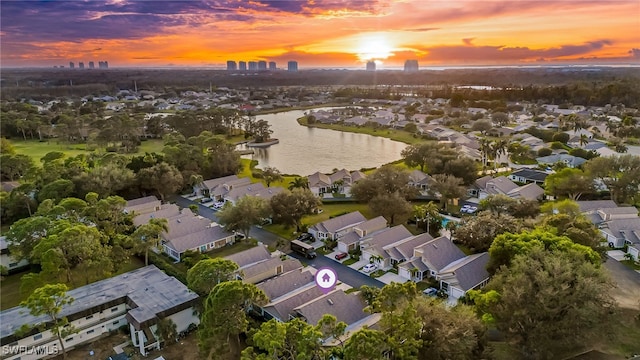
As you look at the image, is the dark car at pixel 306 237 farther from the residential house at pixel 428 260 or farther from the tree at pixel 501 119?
the tree at pixel 501 119

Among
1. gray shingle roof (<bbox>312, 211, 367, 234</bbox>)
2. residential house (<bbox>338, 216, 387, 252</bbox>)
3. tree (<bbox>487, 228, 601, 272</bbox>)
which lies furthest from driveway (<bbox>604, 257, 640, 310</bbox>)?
gray shingle roof (<bbox>312, 211, 367, 234</bbox>)

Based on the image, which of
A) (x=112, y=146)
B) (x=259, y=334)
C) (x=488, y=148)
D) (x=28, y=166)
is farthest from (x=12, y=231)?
(x=488, y=148)

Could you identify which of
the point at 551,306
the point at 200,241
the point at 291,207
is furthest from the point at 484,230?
the point at 200,241

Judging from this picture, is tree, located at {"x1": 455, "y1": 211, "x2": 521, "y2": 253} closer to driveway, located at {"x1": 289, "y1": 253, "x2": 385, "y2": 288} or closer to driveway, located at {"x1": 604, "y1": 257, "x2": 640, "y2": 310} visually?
driveway, located at {"x1": 604, "y1": 257, "x2": 640, "y2": 310}

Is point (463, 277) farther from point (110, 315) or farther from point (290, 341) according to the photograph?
point (110, 315)

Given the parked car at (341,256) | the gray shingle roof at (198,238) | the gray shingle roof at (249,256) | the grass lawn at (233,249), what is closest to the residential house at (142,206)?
the gray shingle roof at (198,238)
